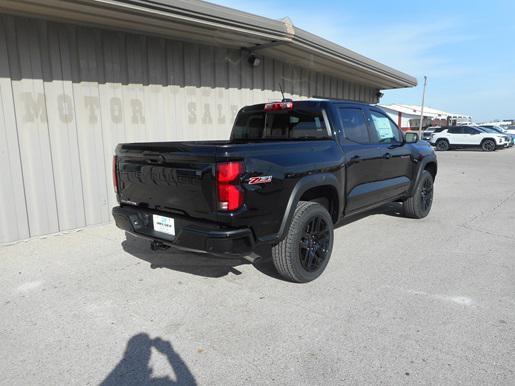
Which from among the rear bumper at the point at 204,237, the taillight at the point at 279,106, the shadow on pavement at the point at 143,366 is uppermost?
the taillight at the point at 279,106

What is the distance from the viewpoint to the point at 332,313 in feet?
10.8

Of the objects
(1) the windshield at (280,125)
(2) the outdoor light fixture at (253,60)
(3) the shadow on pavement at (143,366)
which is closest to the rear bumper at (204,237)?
(3) the shadow on pavement at (143,366)

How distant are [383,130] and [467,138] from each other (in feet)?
73.1

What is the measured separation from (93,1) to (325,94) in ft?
25.0

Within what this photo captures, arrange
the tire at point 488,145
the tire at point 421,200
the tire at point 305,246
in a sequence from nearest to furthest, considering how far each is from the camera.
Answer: the tire at point 305,246, the tire at point 421,200, the tire at point 488,145

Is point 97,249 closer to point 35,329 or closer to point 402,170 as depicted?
point 35,329

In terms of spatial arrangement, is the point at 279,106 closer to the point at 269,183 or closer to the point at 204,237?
the point at 269,183

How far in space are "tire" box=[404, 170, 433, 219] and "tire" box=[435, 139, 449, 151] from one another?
67.5 feet

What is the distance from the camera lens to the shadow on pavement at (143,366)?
96.6 inches

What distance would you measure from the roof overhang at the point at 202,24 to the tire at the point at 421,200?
343 cm

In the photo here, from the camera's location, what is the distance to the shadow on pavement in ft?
8.05

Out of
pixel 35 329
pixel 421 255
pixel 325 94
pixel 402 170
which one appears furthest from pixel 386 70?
pixel 35 329

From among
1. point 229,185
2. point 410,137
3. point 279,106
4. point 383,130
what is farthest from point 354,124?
point 229,185

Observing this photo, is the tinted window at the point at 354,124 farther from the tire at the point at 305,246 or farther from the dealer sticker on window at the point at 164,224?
the dealer sticker on window at the point at 164,224
